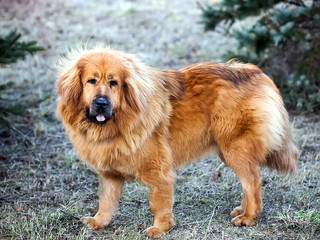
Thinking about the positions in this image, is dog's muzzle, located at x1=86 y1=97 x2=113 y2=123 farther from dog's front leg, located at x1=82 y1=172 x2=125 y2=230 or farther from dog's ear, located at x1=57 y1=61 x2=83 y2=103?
dog's front leg, located at x1=82 y1=172 x2=125 y2=230

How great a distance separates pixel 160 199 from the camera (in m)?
4.11

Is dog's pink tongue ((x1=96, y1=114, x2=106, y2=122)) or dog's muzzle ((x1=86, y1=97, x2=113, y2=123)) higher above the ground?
dog's muzzle ((x1=86, y1=97, x2=113, y2=123))

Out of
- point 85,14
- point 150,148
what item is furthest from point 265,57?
point 85,14

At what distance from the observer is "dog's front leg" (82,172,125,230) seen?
4.38 metres

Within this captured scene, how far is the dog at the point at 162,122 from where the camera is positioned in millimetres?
3998

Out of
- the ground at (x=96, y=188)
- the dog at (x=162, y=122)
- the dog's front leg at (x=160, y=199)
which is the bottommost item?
the ground at (x=96, y=188)

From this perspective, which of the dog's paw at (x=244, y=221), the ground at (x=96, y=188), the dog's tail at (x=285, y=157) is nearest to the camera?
the ground at (x=96, y=188)

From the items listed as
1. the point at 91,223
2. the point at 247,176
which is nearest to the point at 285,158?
the point at 247,176

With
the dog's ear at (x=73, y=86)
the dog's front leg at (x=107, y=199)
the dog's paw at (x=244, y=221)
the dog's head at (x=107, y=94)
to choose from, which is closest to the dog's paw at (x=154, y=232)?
the dog's front leg at (x=107, y=199)

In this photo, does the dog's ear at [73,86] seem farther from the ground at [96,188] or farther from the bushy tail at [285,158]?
the bushy tail at [285,158]

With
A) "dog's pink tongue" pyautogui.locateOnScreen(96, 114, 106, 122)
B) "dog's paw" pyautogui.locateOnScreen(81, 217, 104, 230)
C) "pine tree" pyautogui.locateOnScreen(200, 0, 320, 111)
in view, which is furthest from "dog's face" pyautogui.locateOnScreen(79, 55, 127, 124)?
"pine tree" pyautogui.locateOnScreen(200, 0, 320, 111)

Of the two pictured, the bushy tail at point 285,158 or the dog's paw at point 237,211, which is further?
the dog's paw at point 237,211

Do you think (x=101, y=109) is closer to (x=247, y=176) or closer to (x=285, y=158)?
(x=247, y=176)

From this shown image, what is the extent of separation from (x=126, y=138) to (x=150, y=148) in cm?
26
